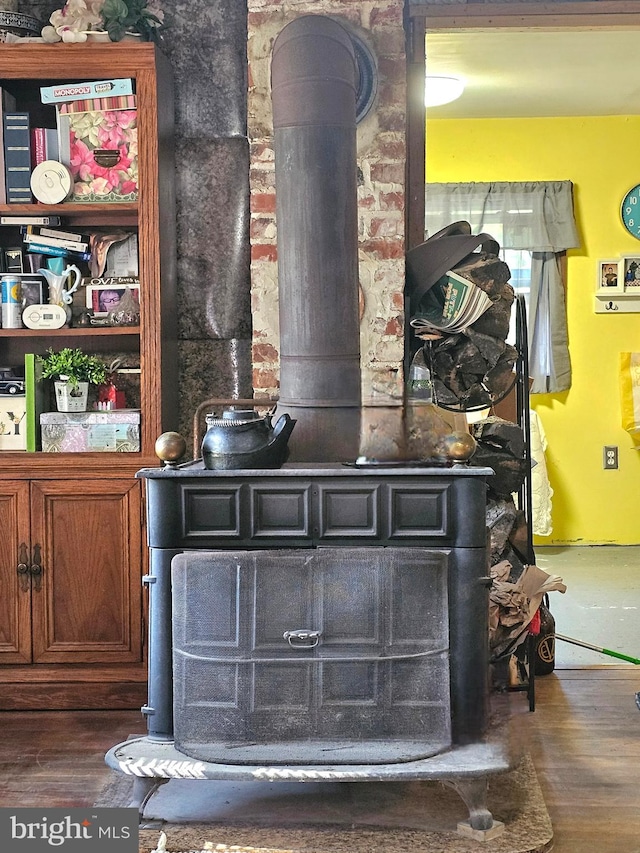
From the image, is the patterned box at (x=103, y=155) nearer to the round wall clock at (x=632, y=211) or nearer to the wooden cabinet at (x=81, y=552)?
the wooden cabinet at (x=81, y=552)

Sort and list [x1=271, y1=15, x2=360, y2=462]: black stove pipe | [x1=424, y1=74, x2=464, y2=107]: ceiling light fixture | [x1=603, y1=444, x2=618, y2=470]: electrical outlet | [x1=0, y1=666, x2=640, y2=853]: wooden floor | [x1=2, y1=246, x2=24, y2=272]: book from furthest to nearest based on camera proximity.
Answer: [x1=603, y1=444, x2=618, y2=470]: electrical outlet, [x1=424, y1=74, x2=464, y2=107]: ceiling light fixture, [x1=2, y1=246, x2=24, y2=272]: book, [x1=271, y1=15, x2=360, y2=462]: black stove pipe, [x1=0, y1=666, x2=640, y2=853]: wooden floor

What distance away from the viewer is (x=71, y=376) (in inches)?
124

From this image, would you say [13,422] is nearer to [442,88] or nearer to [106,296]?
[106,296]

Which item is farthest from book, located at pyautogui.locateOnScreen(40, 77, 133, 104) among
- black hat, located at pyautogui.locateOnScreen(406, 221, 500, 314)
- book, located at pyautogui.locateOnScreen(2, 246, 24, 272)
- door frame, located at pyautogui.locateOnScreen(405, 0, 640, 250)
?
black hat, located at pyautogui.locateOnScreen(406, 221, 500, 314)

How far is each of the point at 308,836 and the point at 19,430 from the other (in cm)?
157

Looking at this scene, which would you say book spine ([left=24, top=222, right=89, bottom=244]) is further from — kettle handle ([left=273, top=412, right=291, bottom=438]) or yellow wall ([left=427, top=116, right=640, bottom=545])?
yellow wall ([left=427, top=116, right=640, bottom=545])

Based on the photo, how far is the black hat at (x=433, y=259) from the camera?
3.13 meters

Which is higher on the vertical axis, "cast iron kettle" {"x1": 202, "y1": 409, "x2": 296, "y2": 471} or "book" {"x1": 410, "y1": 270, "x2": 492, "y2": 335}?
"book" {"x1": 410, "y1": 270, "x2": 492, "y2": 335}

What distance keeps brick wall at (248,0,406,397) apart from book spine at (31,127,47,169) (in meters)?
0.63

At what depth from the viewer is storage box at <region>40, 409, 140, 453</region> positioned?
310 centimetres

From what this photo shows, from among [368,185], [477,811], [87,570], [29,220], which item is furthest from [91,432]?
[477,811]

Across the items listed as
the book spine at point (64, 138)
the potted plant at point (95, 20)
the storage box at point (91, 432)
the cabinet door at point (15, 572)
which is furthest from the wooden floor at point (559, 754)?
the potted plant at point (95, 20)

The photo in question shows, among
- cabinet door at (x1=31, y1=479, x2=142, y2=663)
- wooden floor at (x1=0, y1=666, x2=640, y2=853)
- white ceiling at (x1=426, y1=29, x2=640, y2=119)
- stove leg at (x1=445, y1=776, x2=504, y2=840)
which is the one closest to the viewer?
stove leg at (x1=445, y1=776, x2=504, y2=840)

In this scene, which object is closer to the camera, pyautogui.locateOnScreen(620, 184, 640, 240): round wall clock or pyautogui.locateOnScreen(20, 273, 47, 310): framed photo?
pyautogui.locateOnScreen(20, 273, 47, 310): framed photo
